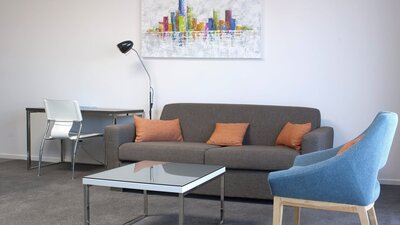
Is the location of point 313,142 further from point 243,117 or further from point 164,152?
point 164,152

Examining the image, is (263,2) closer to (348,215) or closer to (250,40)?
(250,40)

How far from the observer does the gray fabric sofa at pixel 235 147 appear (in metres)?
4.01

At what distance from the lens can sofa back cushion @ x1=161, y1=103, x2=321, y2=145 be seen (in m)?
4.62

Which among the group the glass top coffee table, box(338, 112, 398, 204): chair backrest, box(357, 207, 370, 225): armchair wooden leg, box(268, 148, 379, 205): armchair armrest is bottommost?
box(357, 207, 370, 225): armchair wooden leg

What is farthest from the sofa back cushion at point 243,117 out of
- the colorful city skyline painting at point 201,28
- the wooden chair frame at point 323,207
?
the wooden chair frame at point 323,207

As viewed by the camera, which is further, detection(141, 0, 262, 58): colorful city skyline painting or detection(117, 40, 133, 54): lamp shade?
detection(117, 40, 133, 54): lamp shade

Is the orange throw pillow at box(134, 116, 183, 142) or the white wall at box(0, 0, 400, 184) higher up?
the white wall at box(0, 0, 400, 184)

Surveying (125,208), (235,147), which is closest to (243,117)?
(235,147)

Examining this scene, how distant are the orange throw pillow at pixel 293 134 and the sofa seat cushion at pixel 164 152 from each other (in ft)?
1.90

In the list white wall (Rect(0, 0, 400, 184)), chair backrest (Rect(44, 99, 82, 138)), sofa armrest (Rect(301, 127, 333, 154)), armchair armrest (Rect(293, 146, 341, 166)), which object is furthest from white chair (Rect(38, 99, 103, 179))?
armchair armrest (Rect(293, 146, 341, 166))

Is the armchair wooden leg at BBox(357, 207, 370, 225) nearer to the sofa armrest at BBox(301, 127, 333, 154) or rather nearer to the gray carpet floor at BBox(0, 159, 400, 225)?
the gray carpet floor at BBox(0, 159, 400, 225)

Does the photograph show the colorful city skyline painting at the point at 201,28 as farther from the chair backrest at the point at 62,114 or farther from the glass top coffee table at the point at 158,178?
the glass top coffee table at the point at 158,178

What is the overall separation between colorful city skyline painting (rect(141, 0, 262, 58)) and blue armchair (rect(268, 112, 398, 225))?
249 centimetres

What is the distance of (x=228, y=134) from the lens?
4.53 meters
